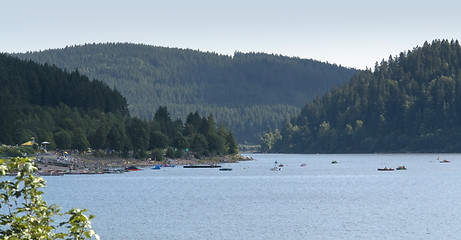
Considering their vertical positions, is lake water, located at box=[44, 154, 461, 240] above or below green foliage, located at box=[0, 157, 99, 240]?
below

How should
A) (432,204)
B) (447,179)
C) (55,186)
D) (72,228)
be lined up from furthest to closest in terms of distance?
(447,179) → (55,186) → (432,204) → (72,228)

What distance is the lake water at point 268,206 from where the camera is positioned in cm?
7956

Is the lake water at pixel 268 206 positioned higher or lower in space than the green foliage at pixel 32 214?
lower

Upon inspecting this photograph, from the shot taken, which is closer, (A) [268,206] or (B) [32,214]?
(B) [32,214]

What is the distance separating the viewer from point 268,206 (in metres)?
108

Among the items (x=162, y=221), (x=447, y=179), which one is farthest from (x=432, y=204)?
(x=447, y=179)

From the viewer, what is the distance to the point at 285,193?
5281 inches

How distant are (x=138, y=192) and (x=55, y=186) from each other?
2325 cm

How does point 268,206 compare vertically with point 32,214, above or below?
below

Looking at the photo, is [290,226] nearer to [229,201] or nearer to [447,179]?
[229,201]

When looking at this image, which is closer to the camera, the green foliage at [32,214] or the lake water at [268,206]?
the green foliage at [32,214]

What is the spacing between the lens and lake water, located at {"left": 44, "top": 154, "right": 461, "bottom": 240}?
7956 centimetres

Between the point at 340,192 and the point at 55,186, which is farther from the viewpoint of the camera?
the point at 55,186

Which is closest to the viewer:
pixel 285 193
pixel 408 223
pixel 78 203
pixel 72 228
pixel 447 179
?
pixel 72 228
